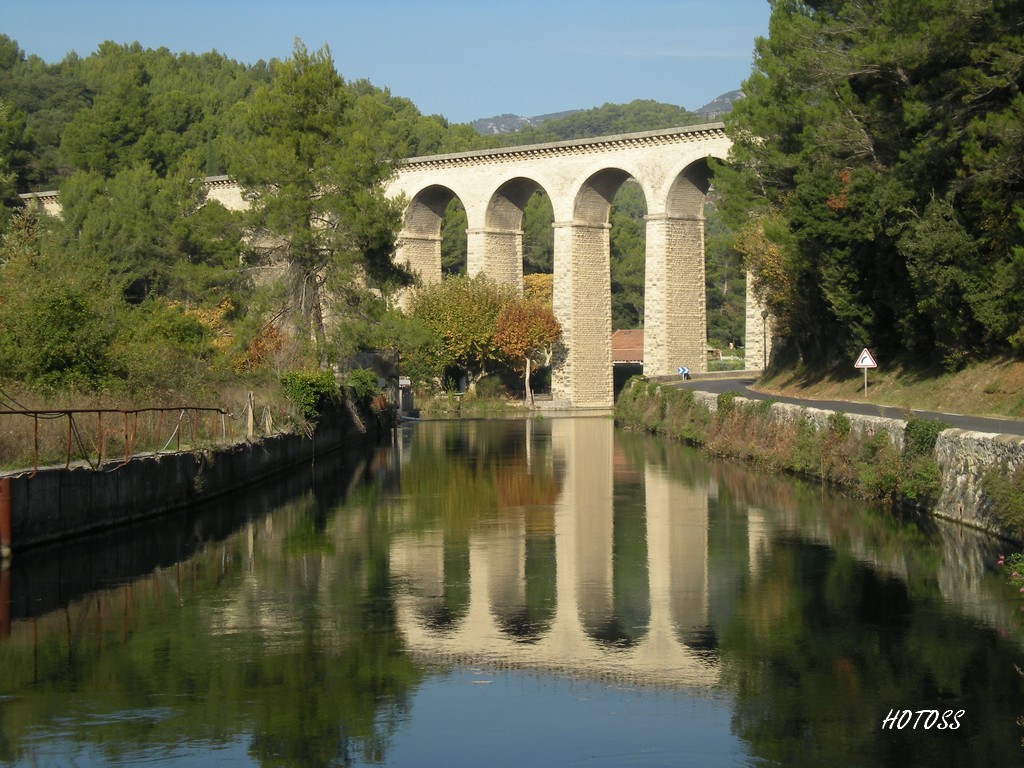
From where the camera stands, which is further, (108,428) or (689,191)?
(689,191)

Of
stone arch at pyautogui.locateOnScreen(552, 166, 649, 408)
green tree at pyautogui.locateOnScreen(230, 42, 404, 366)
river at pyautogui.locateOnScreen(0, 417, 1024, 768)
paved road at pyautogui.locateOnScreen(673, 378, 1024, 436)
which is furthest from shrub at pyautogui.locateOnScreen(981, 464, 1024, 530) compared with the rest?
stone arch at pyautogui.locateOnScreen(552, 166, 649, 408)

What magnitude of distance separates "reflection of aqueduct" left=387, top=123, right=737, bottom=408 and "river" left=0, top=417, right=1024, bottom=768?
123ft

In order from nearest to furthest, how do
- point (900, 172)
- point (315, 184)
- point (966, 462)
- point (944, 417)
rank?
point (966, 462) → point (944, 417) → point (900, 172) → point (315, 184)

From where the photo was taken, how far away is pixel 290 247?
40.8 m

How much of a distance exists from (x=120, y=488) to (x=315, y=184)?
23029mm

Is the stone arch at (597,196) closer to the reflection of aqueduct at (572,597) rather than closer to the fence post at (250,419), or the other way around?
the fence post at (250,419)

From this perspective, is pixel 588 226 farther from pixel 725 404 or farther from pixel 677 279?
pixel 725 404

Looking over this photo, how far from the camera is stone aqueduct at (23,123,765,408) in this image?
190 feet

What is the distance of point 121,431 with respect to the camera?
68.3ft

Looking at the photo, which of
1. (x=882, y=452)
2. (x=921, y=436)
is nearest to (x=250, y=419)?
(x=882, y=452)

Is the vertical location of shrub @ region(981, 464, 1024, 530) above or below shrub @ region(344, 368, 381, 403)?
below

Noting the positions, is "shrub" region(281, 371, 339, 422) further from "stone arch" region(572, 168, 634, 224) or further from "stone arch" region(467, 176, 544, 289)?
"stone arch" region(467, 176, 544, 289)

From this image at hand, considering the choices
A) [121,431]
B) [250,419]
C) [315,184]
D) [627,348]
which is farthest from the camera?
[627,348]

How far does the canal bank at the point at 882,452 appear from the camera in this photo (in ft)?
54.9
